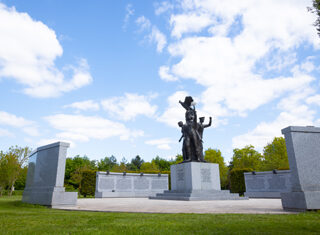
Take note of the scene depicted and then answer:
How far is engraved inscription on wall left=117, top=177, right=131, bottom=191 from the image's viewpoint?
2019cm

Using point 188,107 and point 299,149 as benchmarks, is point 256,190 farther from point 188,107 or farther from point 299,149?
point 299,149

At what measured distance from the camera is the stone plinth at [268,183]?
1648cm

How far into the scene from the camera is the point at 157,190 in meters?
22.3

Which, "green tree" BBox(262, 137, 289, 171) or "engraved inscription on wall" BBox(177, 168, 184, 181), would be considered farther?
"green tree" BBox(262, 137, 289, 171)

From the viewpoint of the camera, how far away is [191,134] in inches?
608

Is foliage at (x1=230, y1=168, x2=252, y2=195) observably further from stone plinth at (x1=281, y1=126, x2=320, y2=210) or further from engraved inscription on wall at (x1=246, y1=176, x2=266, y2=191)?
stone plinth at (x1=281, y1=126, x2=320, y2=210)

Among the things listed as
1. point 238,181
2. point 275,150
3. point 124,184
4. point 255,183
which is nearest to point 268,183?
point 255,183

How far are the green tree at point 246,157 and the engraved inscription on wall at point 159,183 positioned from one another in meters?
31.2

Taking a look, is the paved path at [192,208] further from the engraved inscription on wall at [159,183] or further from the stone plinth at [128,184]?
the engraved inscription on wall at [159,183]

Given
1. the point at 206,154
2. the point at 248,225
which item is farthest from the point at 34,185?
the point at 206,154

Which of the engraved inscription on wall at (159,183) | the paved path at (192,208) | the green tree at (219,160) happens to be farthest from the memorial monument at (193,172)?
the green tree at (219,160)

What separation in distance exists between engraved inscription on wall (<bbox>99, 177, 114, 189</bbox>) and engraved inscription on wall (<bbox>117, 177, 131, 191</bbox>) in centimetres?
66

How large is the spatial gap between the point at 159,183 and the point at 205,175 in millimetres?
9196

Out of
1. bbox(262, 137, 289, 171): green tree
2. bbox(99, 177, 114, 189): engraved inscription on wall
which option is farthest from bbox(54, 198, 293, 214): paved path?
bbox(262, 137, 289, 171): green tree
